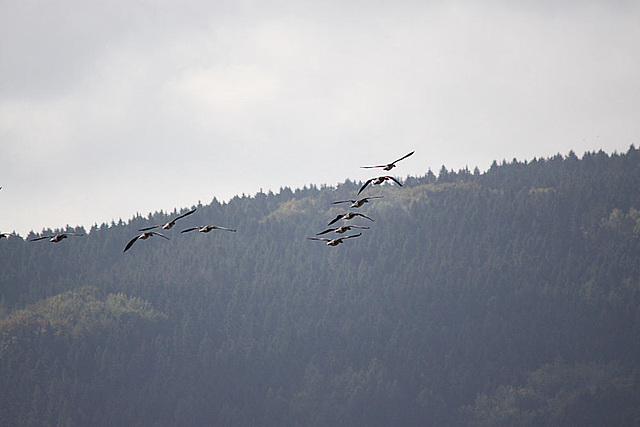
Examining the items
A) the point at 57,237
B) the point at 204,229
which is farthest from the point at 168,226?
the point at 57,237

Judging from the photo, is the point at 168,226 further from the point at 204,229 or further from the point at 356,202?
the point at 356,202

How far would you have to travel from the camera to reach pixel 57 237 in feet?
122

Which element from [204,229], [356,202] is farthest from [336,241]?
[204,229]

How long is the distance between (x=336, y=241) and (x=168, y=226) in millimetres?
6553

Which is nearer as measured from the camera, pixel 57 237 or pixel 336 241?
pixel 336 241

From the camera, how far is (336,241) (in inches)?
1368

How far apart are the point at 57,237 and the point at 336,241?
12.0 m

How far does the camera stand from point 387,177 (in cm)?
3359

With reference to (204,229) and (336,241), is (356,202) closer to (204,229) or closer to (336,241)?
(336,241)

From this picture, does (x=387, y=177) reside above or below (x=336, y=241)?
above

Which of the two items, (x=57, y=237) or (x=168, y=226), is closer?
(x=168, y=226)

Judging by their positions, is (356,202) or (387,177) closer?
(387,177)

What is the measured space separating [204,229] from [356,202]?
6238 mm

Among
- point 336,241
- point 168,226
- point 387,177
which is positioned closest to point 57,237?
point 168,226
